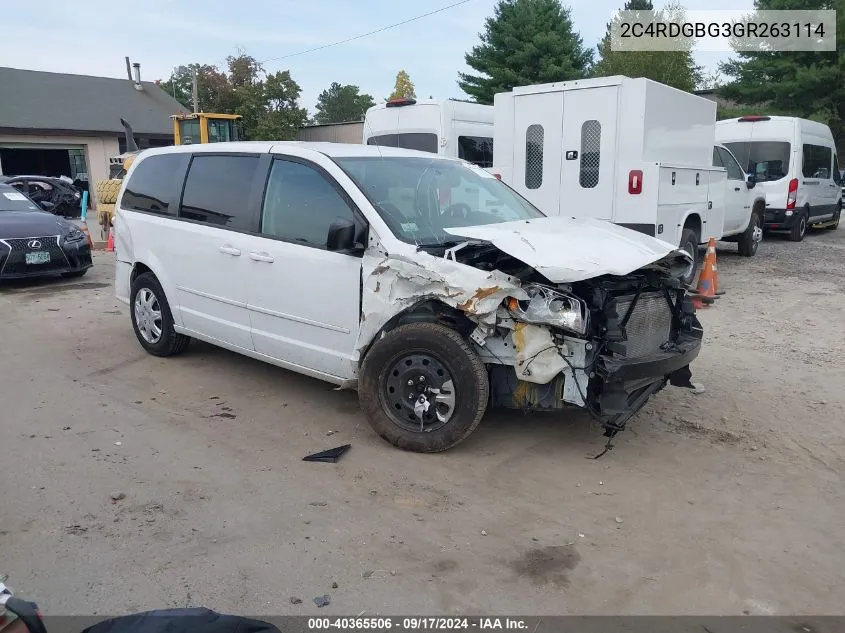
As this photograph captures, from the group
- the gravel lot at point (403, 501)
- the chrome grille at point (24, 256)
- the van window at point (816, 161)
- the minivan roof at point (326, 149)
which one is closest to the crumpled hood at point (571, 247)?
the minivan roof at point (326, 149)

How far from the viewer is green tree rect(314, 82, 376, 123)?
321ft

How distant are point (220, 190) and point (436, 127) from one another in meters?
6.79

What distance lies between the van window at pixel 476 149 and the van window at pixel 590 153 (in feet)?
10.3

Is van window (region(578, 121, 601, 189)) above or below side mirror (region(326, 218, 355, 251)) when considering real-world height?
above

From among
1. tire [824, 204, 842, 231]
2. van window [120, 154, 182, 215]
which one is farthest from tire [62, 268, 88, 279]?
tire [824, 204, 842, 231]

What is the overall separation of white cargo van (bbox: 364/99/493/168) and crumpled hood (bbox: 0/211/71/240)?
536cm

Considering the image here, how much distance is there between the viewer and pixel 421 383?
437 centimetres

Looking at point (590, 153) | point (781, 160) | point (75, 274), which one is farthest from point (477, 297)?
point (781, 160)

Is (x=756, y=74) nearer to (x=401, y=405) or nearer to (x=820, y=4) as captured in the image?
(x=820, y=4)

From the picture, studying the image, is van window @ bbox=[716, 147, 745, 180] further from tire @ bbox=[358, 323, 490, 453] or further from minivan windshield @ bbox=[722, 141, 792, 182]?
tire @ bbox=[358, 323, 490, 453]

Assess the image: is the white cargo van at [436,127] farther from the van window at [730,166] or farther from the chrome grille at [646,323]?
the chrome grille at [646,323]

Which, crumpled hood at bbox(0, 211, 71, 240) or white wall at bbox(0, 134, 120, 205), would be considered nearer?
crumpled hood at bbox(0, 211, 71, 240)

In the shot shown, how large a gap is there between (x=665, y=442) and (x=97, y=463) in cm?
364

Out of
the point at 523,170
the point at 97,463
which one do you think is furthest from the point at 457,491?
the point at 523,170
